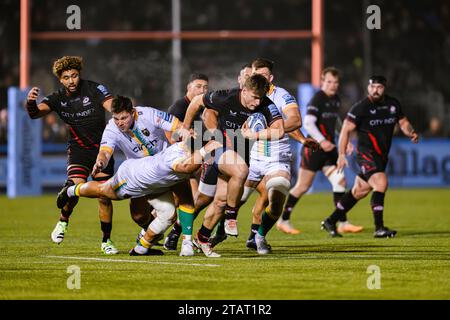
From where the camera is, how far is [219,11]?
107ft

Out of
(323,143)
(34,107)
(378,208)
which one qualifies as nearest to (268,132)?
(34,107)

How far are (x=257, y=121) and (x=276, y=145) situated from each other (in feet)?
3.05

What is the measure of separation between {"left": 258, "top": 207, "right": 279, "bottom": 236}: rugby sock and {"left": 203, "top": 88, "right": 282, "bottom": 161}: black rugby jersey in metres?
0.82

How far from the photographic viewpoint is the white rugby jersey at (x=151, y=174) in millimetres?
10672

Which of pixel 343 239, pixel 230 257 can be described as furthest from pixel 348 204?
pixel 230 257

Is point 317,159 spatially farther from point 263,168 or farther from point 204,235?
point 204,235

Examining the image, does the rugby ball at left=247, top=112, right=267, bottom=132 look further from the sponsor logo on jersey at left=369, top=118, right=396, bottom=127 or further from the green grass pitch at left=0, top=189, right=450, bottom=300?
the sponsor logo on jersey at left=369, top=118, right=396, bottom=127

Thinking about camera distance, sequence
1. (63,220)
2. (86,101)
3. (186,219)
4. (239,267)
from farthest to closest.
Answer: (86,101), (63,220), (186,219), (239,267)

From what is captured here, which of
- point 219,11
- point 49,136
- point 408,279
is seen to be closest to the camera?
point 408,279

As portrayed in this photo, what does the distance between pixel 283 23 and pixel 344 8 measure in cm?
208

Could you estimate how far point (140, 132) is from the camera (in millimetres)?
11438

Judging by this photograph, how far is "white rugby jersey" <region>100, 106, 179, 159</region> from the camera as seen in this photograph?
11.4 meters

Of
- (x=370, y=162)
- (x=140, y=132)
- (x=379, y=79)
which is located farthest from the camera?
(x=370, y=162)
